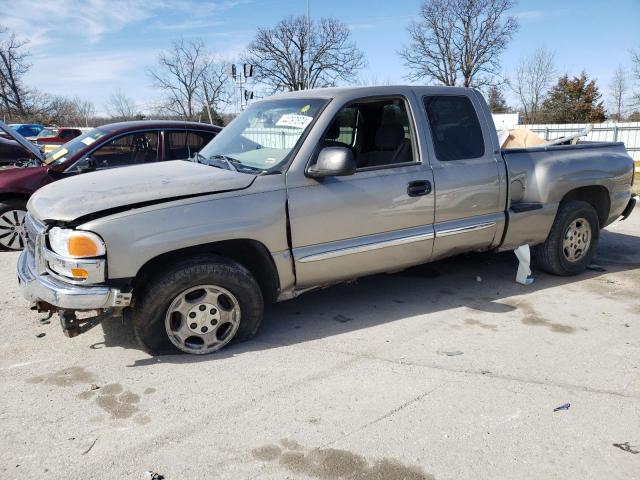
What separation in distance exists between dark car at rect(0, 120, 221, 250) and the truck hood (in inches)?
113

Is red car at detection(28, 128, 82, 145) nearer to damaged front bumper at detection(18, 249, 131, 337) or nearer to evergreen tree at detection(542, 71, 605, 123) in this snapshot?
damaged front bumper at detection(18, 249, 131, 337)

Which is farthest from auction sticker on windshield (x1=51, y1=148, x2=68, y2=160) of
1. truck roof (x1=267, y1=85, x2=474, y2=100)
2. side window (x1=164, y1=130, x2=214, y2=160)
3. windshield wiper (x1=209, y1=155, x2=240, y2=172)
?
truck roof (x1=267, y1=85, x2=474, y2=100)

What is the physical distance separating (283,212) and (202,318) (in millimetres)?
938

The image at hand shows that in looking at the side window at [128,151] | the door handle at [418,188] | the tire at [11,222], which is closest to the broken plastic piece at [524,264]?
the door handle at [418,188]

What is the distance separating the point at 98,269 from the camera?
10.5ft

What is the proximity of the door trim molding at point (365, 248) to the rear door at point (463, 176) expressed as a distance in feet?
0.64

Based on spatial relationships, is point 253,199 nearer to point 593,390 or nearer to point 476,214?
point 476,214

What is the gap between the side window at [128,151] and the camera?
6.68 meters

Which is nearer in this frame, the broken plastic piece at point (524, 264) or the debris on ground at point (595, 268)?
the broken plastic piece at point (524, 264)

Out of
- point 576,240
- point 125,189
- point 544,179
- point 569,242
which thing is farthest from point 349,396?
point 576,240

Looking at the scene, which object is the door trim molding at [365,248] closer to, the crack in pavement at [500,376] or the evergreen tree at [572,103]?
the crack in pavement at [500,376]

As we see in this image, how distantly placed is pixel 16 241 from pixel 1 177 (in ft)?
2.83

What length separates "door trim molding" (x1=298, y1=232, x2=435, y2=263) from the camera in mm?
3863

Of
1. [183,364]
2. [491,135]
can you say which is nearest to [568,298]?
[491,135]
